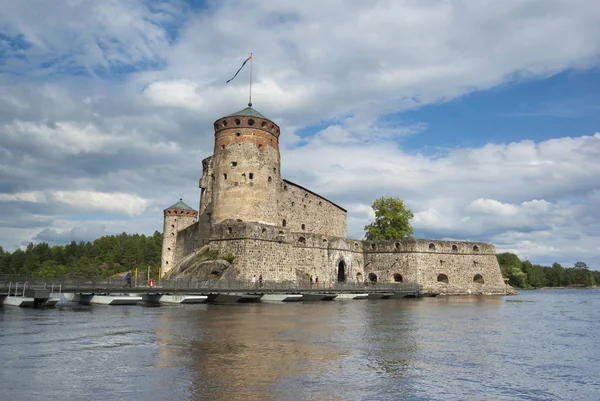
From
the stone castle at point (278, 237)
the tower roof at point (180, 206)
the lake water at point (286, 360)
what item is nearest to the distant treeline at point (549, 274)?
the stone castle at point (278, 237)

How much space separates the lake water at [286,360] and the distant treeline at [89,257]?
212ft

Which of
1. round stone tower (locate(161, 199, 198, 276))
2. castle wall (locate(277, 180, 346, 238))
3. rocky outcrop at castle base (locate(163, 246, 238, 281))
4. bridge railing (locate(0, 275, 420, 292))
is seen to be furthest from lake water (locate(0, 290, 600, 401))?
round stone tower (locate(161, 199, 198, 276))

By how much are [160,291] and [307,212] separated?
21.7m

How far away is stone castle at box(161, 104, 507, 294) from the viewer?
36844 mm

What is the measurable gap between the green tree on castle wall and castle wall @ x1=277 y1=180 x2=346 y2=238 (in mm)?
4505

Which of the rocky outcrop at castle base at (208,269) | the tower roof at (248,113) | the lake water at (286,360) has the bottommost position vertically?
the lake water at (286,360)

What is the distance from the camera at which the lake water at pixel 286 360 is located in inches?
330

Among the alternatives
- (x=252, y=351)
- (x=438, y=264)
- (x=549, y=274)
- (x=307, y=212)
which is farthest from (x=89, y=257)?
(x=549, y=274)

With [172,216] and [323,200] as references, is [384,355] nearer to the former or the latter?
[323,200]

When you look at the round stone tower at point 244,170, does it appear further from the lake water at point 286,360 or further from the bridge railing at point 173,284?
the lake water at point 286,360

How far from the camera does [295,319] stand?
20359 mm

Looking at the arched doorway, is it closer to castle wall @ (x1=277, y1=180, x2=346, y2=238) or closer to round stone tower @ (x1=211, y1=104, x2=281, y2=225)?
castle wall @ (x1=277, y1=180, x2=346, y2=238)

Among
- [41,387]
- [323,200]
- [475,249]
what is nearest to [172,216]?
[323,200]

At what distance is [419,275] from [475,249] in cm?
751
